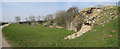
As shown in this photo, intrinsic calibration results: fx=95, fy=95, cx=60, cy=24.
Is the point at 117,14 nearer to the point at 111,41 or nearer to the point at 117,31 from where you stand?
the point at 117,31

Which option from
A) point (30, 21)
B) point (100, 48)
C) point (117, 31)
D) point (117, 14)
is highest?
point (117, 14)

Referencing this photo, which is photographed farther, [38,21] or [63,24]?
[38,21]

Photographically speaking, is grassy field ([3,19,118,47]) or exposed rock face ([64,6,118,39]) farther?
exposed rock face ([64,6,118,39])

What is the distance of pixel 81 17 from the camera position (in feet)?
82.1

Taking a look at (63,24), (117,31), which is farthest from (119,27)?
(63,24)

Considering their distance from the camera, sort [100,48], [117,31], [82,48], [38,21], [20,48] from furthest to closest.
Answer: [38,21] → [117,31] → [20,48] → [82,48] → [100,48]

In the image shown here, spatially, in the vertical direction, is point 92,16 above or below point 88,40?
above

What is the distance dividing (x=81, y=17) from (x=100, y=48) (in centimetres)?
1655

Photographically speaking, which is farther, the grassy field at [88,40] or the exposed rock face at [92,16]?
the exposed rock face at [92,16]

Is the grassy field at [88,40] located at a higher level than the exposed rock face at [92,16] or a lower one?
lower

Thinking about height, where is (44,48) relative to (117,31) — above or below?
below

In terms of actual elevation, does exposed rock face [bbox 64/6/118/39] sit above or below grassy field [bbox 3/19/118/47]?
above

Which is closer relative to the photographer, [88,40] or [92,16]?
[88,40]

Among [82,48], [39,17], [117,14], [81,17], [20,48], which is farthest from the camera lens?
[39,17]
